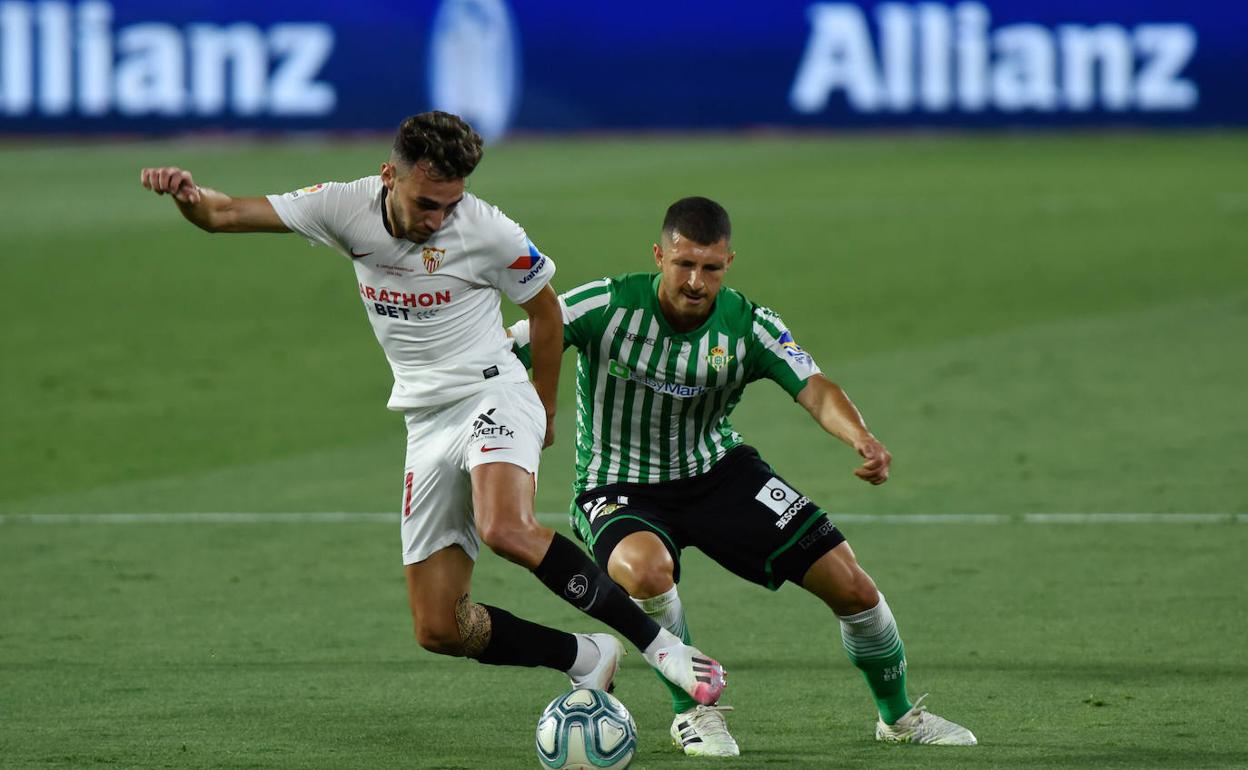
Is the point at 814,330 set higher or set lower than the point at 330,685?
lower

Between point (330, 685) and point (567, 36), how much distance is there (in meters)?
24.2

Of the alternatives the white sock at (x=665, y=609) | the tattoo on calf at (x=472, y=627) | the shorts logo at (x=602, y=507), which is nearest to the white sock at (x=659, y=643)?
the white sock at (x=665, y=609)

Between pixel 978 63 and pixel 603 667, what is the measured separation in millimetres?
25420

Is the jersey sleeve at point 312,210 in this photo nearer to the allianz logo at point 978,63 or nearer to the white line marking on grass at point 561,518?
the white line marking on grass at point 561,518

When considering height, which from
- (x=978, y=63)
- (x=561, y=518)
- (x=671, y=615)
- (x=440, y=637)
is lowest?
(x=978, y=63)

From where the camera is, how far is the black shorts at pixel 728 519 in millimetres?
5992

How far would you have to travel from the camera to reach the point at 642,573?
5.88 meters

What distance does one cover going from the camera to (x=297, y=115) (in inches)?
1189

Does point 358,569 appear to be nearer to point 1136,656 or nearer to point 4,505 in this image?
point 4,505

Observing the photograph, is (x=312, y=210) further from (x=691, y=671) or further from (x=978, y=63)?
(x=978, y=63)

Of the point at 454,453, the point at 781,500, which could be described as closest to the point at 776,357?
the point at 781,500

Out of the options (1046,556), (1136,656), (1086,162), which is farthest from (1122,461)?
(1086,162)

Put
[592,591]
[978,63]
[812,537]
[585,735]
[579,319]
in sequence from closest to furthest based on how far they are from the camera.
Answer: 1. [585,735]
2. [592,591]
3. [812,537]
4. [579,319]
5. [978,63]

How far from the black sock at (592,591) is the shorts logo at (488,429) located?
40 centimetres
